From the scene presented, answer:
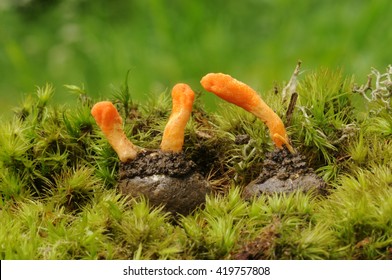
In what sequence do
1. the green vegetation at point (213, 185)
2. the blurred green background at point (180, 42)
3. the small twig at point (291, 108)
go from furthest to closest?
the blurred green background at point (180, 42), the small twig at point (291, 108), the green vegetation at point (213, 185)

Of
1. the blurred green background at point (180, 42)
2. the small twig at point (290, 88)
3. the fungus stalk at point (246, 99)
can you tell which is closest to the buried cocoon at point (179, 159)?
the fungus stalk at point (246, 99)

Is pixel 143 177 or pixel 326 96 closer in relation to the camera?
pixel 143 177

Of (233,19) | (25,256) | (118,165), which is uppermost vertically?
(233,19)

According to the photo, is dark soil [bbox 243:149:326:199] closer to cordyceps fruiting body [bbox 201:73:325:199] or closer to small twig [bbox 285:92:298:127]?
cordyceps fruiting body [bbox 201:73:325:199]

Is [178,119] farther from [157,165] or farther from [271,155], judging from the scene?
[271,155]

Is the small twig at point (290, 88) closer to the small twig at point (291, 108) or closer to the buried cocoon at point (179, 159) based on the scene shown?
the small twig at point (291, 108)

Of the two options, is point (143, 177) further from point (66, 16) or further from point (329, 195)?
point (66, 16)

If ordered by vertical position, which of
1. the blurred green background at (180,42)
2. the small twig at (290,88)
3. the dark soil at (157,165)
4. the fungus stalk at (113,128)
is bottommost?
the dark soil at (157,165)
